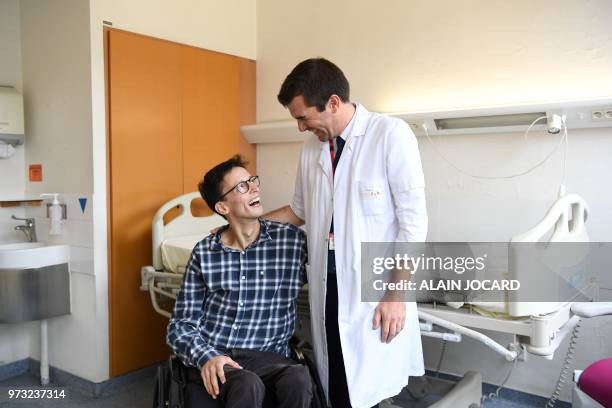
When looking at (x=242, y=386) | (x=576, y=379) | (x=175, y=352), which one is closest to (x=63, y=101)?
(x=175, y=352)

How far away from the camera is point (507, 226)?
273 centimetres

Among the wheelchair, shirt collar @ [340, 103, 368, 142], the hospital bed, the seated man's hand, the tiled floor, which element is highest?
shirt collar @ [340, 103, 368, 142]

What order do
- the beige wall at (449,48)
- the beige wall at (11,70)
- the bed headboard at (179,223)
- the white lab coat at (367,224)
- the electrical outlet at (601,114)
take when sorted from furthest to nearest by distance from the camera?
the beige wall at (11,70) → the bed headboard at (179,223) → the beige wall at (449,48) → the electrical outlet at (601,114) → the white lab coat at (367,224)

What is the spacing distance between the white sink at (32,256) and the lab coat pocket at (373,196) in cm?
190

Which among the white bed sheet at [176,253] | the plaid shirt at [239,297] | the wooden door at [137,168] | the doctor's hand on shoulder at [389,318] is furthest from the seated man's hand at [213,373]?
the wooden door at [137,168]

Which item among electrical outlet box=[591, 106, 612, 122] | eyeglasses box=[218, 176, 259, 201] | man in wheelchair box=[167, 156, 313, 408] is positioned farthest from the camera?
electrical outlet box=[591, 106, 612, 122]

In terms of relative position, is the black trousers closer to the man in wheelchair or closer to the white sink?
the man in wheelchair

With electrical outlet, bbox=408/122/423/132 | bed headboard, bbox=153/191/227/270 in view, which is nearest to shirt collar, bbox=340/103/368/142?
electrical outlet, bbox=408/122/423/132

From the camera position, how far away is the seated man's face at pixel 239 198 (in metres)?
1.89

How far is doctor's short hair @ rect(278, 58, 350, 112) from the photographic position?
1716 mm

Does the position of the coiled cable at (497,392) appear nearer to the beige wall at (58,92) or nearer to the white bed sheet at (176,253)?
the white bed sheet at (176,253)

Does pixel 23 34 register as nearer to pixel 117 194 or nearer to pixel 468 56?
pixel 117 194

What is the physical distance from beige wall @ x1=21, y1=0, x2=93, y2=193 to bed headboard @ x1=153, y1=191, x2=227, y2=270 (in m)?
0.38

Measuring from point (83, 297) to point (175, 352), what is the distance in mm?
1353
